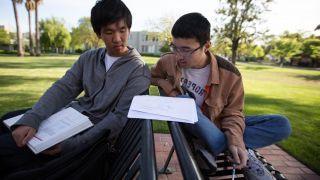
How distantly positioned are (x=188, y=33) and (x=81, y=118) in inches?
45.2

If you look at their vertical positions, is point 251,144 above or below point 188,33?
below

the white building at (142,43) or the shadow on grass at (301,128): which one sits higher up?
the white building at (142,43)

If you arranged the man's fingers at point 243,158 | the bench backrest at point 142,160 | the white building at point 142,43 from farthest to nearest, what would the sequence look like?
the white building at point 142,43
the man's fingers at point 243,158
the bench backrest at point 142,160

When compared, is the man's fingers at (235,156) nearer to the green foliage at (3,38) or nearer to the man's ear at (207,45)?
the man's ear at (207,45)

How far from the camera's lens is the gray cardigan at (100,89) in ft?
7.66

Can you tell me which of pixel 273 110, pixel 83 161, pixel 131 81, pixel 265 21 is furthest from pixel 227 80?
pixel 265 21

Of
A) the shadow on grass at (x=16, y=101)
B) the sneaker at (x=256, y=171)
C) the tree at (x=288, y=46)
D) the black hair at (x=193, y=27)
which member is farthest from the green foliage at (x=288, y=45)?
the sneaker at (x=256, y=171)

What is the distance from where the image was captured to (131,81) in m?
2.54

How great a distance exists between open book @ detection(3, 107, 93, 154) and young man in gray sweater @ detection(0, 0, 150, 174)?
0.07 metres

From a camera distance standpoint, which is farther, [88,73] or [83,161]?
[88,73]

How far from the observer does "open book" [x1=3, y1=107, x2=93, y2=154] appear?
1.89 m

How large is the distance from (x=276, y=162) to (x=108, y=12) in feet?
10.9

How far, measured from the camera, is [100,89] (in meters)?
2.57

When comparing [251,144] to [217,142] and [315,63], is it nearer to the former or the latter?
[217,142]
